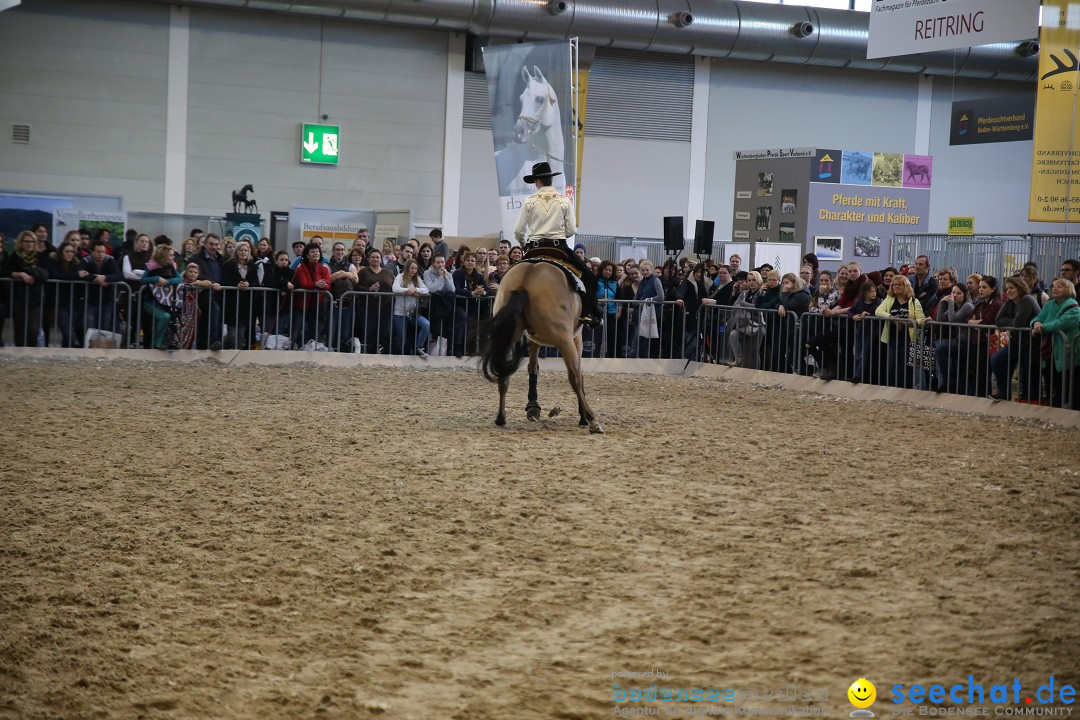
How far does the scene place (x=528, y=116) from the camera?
16.4 meters

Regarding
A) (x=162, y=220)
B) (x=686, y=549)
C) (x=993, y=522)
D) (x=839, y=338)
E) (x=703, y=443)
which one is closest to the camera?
(x=686, y=549)

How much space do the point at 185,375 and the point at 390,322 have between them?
3.79 m

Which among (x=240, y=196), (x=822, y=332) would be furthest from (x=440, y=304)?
(x=240, y=196)

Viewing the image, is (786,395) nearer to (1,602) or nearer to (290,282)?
(290,282)

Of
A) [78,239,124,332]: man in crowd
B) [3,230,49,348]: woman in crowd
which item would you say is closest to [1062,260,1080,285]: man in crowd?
[78,239,124,332]: man in crowd

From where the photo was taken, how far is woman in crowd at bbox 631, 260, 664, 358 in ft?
60.1

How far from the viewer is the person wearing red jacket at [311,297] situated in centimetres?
1680

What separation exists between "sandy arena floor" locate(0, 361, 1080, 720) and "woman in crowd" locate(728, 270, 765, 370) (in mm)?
6423

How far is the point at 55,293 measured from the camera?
51.7 feet

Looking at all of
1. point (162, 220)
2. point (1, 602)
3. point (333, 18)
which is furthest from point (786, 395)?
point (333, 18)

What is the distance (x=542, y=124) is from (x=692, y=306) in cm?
407

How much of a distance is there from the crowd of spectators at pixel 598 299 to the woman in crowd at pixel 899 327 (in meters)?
0.02

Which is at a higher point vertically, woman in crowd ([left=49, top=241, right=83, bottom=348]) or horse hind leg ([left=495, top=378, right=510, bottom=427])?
woman in crowd ([left=49, top=241, right=83, bottom=348])

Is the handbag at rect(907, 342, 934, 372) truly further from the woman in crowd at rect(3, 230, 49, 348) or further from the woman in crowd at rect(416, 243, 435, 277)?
the woman in crowd at rect(3, 230, 49, 348)
